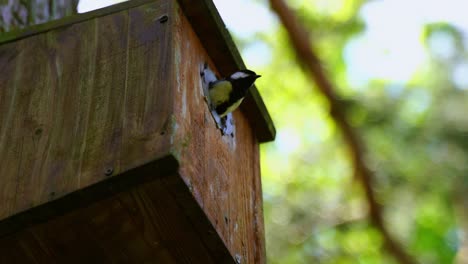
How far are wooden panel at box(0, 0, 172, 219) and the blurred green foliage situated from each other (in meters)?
2.82

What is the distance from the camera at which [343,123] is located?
12.4 feet

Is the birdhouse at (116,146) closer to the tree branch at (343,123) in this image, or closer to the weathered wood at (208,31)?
the weathered wood at (208,31)

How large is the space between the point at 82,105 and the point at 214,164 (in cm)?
36

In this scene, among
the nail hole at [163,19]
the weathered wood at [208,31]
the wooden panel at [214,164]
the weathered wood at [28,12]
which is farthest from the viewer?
the weathered wood at [28,12]

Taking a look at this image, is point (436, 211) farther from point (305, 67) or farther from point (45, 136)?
point (45, 136)

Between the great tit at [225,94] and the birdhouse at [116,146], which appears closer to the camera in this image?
the birdhouse at [116,146]

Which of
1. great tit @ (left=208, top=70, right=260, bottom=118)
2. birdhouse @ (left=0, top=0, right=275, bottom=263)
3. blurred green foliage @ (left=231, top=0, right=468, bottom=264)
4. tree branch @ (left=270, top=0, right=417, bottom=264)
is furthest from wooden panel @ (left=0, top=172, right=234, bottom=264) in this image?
blurred green foliage @ (left=231, top=0, right=468, bottom=264)

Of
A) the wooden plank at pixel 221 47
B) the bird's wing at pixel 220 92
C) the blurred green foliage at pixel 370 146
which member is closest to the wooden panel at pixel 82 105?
the wooden plank at pixel 221 47

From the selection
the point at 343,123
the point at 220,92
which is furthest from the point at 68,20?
the point at 343,123

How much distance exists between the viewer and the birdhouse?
5.44 feet

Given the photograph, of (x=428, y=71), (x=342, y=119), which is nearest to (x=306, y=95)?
(x=428, y=71)

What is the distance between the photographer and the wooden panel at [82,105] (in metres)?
1.67

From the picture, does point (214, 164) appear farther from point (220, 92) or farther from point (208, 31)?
point (208, 31)

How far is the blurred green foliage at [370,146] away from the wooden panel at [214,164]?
7.86 feet
